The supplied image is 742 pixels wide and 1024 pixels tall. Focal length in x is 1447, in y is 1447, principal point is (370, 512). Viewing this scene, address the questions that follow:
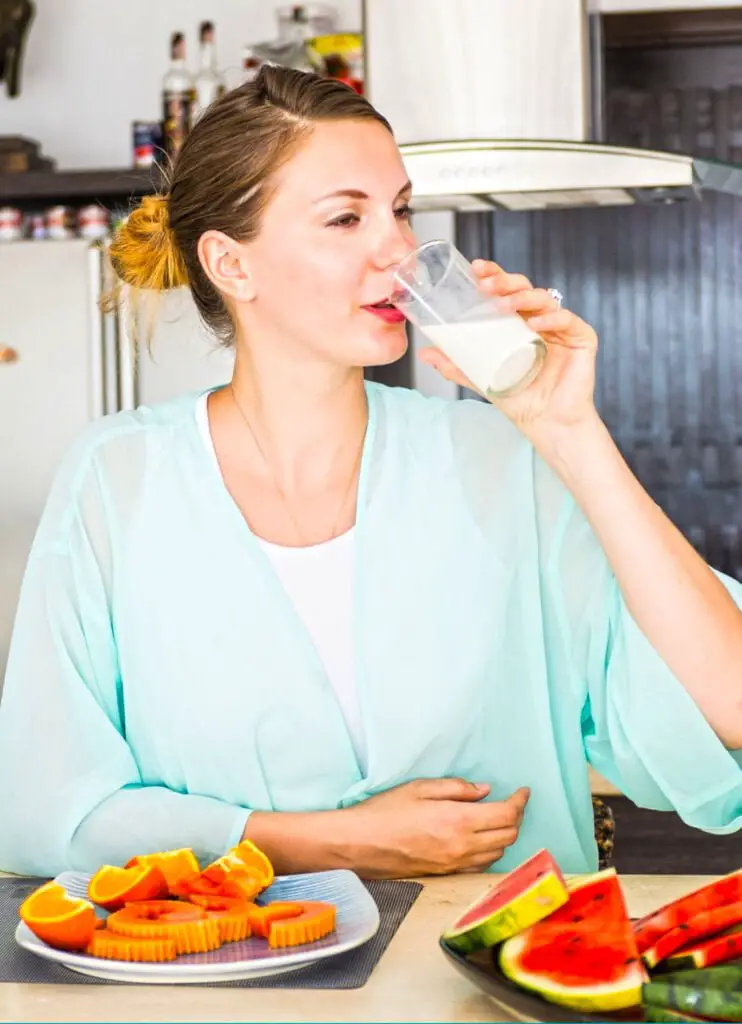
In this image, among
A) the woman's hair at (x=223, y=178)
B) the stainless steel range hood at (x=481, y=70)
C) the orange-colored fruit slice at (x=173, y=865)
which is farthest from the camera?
the stainless steel range hood at (x=481, y=70)

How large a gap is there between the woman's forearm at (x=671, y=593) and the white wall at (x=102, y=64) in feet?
9.83

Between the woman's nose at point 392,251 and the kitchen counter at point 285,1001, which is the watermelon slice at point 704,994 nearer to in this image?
the kitchen counter at point 285,1001

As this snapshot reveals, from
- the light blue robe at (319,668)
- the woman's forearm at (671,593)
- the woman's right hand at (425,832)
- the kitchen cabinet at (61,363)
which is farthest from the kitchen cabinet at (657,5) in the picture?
the woman's right hand at (425,832)

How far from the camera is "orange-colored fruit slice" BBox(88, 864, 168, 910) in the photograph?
1.00 metres

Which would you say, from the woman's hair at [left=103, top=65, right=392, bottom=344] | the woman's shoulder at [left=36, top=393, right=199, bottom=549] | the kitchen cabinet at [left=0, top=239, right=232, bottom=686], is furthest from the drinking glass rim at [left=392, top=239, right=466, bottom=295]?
the kitchen cabinet at [left=0, top=239, right=232, bottom=686]

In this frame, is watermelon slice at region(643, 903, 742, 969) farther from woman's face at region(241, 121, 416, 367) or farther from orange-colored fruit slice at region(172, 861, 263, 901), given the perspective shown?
woman's face at region(241, 121, 416, 367)

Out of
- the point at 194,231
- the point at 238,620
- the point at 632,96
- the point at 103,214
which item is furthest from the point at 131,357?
the point at 238,620

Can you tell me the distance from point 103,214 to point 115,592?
241cm

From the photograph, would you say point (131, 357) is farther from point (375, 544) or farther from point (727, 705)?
point (727, 705)

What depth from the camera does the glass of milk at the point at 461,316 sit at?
1188 mm

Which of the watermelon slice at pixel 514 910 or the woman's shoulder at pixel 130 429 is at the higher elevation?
the woman's shoulder at pixel 130 429

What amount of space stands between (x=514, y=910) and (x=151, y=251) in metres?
1.04

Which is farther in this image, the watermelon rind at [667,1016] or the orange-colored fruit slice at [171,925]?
the orange-colored fruit slice at [171,925]

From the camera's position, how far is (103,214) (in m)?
3.71
